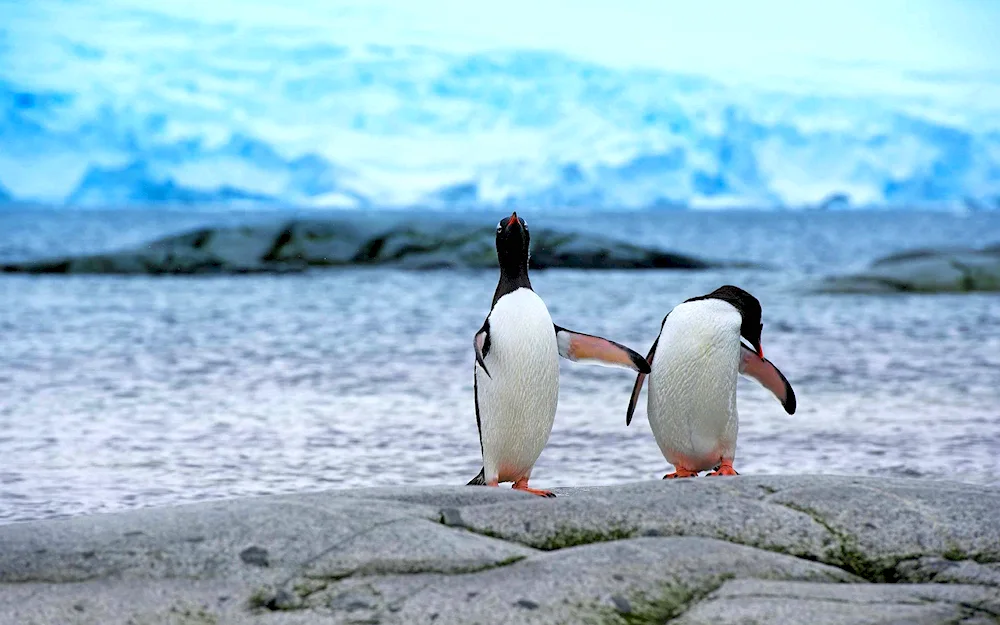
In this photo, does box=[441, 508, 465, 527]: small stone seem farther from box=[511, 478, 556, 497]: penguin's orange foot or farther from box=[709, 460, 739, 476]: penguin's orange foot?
box=[709, 460, 739, 476]: penguin's orange foot

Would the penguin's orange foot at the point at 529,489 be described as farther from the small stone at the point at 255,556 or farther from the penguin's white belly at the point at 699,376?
the small stone at the point at 255,556

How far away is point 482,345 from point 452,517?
81 cm

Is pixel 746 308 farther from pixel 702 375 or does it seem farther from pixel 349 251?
pixel 349 251

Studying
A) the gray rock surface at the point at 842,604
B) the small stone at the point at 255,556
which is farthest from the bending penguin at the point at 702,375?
the small stone at the point at 255,556

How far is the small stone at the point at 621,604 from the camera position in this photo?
2.96m

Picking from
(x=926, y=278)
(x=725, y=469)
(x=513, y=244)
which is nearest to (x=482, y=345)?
(x=513, y=244)

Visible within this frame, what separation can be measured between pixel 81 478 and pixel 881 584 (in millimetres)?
3608

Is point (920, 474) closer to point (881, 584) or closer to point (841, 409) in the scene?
point (841, 409)

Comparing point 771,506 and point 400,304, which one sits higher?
point 771,506

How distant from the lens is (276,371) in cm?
978

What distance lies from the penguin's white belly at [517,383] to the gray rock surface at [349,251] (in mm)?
21781

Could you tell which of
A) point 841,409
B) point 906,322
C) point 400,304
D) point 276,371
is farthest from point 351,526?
point 400,304

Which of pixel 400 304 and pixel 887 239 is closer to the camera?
pixel 400 304

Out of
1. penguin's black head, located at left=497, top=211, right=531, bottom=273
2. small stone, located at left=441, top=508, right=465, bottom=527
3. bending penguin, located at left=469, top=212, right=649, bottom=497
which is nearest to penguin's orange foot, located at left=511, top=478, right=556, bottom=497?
bending penguin, located at left=469, top=212, right=649, bottom=497
